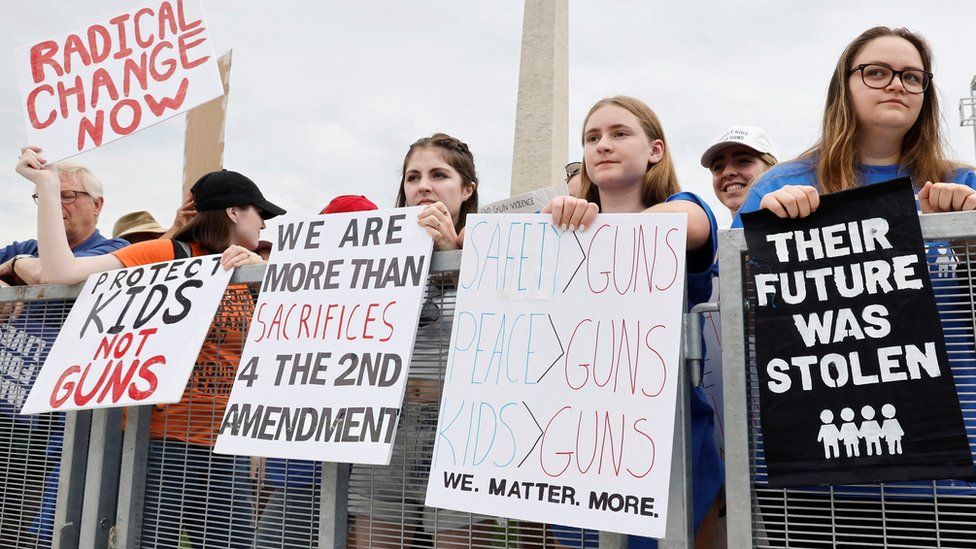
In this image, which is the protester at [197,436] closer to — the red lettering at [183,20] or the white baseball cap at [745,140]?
the red lettering at [183,20]

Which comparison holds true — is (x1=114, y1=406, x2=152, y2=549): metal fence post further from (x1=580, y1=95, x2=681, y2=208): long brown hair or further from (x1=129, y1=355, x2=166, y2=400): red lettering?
(x1=580, y1=95, x2=681, y2=208): long brown hair

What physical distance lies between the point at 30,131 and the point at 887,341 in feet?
10.3

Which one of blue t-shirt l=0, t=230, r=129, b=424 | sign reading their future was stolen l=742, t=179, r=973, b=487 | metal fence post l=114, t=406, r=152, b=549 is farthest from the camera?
blue t-shirt l=0, t=230, r=129, b=424

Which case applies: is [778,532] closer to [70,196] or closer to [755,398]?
[755,398]

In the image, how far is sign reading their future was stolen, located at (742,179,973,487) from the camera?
1703 millimetres

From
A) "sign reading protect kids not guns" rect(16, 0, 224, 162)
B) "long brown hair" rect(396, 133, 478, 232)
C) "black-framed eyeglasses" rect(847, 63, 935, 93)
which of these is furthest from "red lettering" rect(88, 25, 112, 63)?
"black-framed eyeglasses" rect(847, 63, 935, 93)

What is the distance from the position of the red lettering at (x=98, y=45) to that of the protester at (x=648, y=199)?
78.3 inches

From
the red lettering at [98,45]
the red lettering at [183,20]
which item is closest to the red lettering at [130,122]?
the red lettering at [98,45]

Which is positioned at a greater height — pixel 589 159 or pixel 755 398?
pixel 589 159

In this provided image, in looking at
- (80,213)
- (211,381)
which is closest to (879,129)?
(211,381)

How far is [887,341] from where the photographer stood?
1.76 m

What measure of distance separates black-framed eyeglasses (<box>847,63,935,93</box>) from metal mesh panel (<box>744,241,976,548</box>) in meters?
0.60

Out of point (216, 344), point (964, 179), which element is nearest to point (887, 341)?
point (964, 179)

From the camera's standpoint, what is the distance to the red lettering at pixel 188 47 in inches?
125
